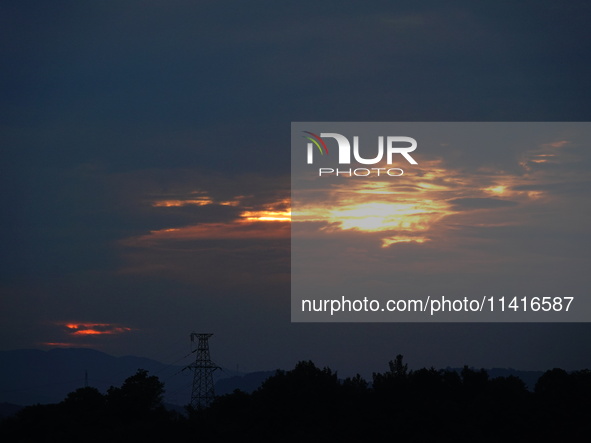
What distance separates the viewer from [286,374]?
2544 inches

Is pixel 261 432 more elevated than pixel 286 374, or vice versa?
pixel 286 374

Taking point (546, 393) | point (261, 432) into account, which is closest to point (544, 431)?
point (546, 393)

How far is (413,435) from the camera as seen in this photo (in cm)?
5372

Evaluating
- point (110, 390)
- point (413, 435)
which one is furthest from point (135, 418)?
point (413, 435)

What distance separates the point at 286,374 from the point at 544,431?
19.7m

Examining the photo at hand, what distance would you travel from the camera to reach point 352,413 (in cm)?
5800

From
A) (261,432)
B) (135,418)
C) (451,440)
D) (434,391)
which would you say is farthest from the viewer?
(135,418)

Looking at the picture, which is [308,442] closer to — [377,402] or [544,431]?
[377,402]

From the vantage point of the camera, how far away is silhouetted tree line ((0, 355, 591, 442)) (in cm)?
5406

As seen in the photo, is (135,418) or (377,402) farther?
(135,418)

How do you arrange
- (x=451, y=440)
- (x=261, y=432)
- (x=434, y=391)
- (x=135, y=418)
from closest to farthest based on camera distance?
(x=451, y=440) < (x=261, y=432) < (x=434, y=391) < (x=135, y=418)

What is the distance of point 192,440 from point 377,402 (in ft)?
42.3

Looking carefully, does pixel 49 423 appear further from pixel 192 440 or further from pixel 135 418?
pixel 192 440

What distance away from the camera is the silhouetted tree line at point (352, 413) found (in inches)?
2128
